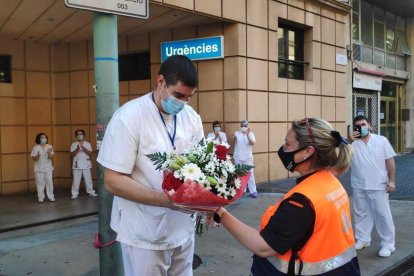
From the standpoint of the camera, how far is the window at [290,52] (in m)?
12.5

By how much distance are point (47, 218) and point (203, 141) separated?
6473 millimetres

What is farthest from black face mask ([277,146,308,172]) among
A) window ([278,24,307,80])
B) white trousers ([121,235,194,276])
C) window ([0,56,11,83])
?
window ([278,24,307,80])

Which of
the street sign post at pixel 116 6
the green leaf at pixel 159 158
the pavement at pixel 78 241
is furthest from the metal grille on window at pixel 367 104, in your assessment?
the green leaf at pixel 159 158

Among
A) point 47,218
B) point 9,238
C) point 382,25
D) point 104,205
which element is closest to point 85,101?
point 47,218

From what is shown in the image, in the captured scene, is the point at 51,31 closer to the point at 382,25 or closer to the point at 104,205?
the point at 104,205

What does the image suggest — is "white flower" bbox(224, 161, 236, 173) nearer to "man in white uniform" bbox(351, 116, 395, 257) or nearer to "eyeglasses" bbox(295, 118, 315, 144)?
"eyeglasses" bbox(295, 118, 315, 144)

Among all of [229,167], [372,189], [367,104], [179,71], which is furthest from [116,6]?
[367,104]

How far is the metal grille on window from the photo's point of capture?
1647 centimetres

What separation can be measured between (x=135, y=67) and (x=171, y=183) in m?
9.97

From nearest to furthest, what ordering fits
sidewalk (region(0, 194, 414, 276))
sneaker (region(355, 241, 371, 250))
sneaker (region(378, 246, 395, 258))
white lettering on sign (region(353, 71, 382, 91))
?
sidewalk (region(0, 194, 414, 276)) → sneaker (region(378, 246, 395, 258)) → sneaker (region(355, 241, 371, 250)) → white lettering on sign (region(353, 71, 382, 91))

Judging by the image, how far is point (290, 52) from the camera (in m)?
12.9

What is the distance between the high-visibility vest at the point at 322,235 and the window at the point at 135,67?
9.65m

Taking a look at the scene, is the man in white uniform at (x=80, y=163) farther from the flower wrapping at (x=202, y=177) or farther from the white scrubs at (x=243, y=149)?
the flower wrapping at (x=202, y=177)

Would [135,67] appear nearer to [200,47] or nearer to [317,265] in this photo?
[200,47]
